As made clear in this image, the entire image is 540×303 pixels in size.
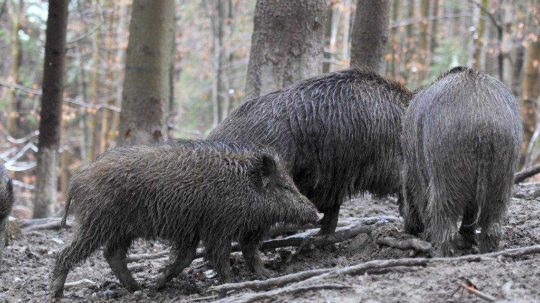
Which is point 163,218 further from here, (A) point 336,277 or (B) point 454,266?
(B) point 454,266

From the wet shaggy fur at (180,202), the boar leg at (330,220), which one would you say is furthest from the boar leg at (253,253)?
the boar leg at (330,220)

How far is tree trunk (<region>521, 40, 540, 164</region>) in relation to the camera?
54.6 ft

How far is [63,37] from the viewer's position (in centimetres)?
1012

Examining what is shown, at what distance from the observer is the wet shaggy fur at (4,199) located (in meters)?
7.41

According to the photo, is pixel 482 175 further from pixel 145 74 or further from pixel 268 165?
pixel 145 74

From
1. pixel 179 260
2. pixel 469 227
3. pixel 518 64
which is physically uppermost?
pixel 518 64

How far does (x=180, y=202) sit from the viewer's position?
231 inches

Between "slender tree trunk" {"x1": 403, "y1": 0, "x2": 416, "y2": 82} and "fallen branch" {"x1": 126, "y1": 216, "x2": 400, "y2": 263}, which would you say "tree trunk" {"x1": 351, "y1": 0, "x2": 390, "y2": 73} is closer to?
"fallen branch" {"x1": 126, "y1": 216, "x2": 400, "y2": 263}

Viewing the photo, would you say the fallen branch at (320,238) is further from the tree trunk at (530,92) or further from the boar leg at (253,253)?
the tree trunk at (530,92)

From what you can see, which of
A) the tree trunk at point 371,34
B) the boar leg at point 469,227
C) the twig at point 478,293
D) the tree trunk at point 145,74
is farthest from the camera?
the tree trunk at point 145,74

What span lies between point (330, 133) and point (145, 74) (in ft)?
13.4

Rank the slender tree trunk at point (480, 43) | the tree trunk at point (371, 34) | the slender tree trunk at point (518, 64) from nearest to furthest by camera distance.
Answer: the tree trunk at point (371, 34)
the slender tree trunk at point (518, 64)
the slender tree trunk at point (480, 43)

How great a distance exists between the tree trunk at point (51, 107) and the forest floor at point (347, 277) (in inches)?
45.0

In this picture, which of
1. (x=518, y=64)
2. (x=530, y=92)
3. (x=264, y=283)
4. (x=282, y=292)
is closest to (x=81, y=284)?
(x=264, y=283)
